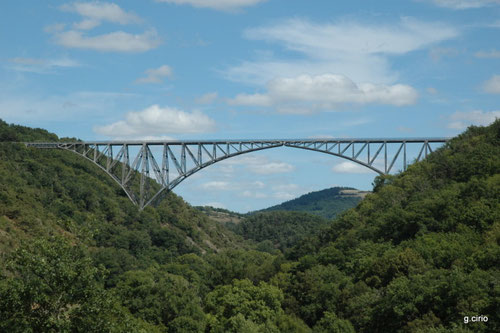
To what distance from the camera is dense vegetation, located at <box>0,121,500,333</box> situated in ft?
83.9

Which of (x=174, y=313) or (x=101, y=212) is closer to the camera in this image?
(x=174, y=313)

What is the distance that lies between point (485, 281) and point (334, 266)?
18265 millimetres

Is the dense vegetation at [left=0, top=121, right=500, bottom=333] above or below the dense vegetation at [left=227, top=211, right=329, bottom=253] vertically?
above

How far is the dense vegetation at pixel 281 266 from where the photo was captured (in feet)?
83.9

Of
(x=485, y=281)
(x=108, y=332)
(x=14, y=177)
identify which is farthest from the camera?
(x=14, y=177)

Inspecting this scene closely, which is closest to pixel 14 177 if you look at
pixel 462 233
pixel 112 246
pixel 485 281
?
pixel 112 246

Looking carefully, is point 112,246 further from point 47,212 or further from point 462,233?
point 462,233

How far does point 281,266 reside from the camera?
203 ft

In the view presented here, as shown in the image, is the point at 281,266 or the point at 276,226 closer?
the point at 281,266

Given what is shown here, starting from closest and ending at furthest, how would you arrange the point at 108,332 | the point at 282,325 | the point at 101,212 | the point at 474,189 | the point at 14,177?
the point at 108,332
the point at 282,325
the point at 474,189
the point at 14,177
the point at 101,212

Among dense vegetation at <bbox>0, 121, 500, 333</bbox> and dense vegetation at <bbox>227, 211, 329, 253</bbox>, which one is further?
dense vegetation at <bbox>227, 211, 329, 253</bbox>

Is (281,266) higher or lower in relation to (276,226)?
higher

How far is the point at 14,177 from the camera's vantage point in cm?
8138

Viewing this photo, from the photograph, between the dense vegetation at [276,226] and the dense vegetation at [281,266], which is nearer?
the dense vegetation at [281,266]
